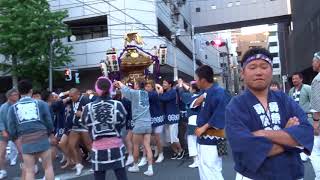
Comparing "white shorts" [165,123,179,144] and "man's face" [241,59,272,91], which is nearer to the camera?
"man's face" [241,59,272,91]

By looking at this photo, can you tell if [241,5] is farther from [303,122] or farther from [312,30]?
[303,122]

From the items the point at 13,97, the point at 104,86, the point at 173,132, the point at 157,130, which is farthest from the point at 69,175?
the point at 104,86

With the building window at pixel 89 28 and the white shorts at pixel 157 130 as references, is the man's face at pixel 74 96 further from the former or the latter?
the building window at pixel 89 28

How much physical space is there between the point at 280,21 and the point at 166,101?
4235 cm

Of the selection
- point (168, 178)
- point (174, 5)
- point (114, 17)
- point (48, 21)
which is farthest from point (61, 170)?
point (174, 5)

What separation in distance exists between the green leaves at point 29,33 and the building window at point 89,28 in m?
5.30

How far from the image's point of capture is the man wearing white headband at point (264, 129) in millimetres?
3055

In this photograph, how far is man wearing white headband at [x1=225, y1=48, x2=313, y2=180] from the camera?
3055 millimetres

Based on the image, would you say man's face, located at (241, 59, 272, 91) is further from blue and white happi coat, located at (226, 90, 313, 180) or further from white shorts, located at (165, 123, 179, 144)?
white shorts, located at (165, 123, 179, 144)

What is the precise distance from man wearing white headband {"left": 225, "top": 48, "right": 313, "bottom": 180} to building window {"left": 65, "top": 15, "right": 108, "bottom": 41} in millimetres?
30226

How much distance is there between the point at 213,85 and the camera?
19.8ft

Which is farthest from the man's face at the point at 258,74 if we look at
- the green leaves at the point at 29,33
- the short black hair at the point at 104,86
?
the green leaves at the point at 29,33

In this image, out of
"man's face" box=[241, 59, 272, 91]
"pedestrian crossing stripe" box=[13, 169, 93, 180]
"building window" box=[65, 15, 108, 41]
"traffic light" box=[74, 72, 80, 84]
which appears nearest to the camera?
"man's face" box=[241, 59, 272, 91]

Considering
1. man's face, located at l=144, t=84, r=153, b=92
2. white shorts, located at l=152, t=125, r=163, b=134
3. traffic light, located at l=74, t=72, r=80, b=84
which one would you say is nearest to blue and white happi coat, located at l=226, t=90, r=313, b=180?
man's face, located at l=144, t=84, r=153, b=92
